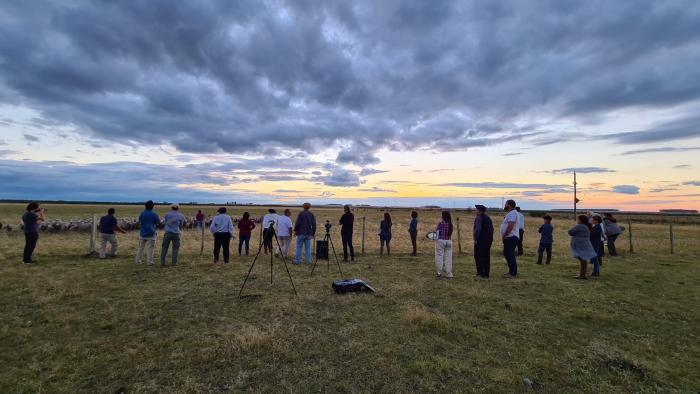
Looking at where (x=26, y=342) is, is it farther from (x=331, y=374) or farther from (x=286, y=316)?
(x=331, y=374)

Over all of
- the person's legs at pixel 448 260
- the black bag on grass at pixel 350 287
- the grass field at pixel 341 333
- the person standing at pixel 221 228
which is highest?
the person standing at pixel 221 228

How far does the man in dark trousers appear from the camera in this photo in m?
10.4

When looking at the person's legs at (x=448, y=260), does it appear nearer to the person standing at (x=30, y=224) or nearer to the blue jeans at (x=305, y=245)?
the blue jeans at (x=305, y=245)

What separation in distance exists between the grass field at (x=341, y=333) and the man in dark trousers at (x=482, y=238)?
0.56 metres

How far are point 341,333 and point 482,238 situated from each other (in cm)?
613

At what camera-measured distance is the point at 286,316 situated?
6.95 m

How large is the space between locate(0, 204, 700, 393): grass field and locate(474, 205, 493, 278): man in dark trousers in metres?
0.56

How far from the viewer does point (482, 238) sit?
10.4 meters

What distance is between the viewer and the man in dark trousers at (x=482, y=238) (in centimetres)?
1035

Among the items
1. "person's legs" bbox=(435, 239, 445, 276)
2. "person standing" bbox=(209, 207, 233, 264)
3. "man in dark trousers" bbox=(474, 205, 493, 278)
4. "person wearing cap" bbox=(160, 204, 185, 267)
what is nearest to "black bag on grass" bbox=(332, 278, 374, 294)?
"person's legs" bbox=(435, 239, 445, 276)

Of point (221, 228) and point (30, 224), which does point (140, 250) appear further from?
point (30, 224)

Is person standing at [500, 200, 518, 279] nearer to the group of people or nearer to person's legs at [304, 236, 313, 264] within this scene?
the group of people

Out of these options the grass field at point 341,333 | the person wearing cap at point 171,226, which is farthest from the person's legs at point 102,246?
the person wearing cap at point 171,226

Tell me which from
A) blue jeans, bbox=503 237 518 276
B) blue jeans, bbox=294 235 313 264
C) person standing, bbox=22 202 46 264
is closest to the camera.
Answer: blue jeans, bbox=503 237 518 276
